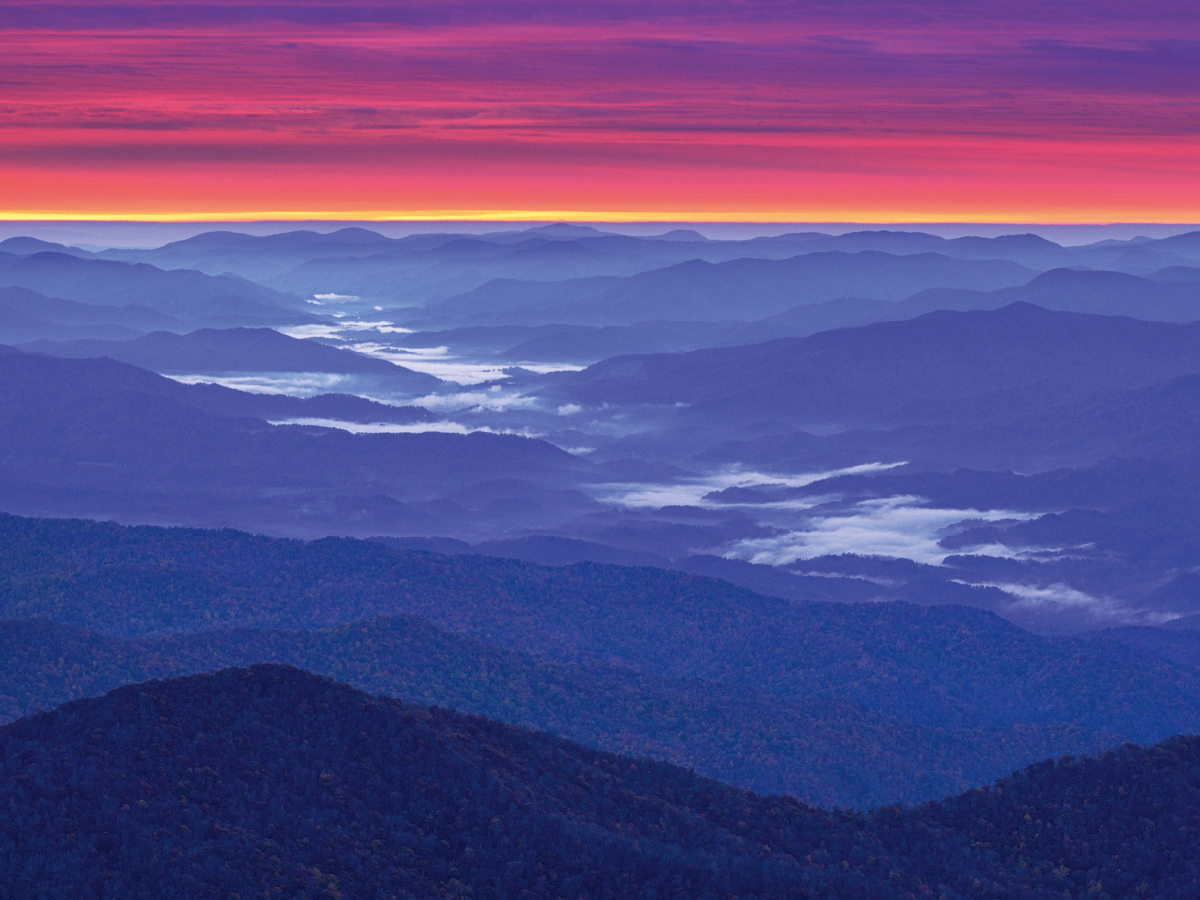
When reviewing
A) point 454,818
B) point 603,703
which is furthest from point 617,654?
point 454,818

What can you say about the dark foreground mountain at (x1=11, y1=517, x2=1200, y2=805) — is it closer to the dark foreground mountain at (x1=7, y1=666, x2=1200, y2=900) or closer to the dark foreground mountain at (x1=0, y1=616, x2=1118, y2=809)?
the dark foreground mountain at (x1=0, y1=616, x2=1118, y2=809)

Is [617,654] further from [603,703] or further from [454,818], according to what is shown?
[454,818]

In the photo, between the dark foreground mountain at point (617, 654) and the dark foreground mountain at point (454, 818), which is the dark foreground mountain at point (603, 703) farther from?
the dark foreground mountain at point (454, 818)

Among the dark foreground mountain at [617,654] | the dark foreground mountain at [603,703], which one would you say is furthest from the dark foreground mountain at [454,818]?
the dark foreground mountain at [617,654]

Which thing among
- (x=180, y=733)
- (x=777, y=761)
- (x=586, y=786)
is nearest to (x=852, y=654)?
(x=777, y=761)

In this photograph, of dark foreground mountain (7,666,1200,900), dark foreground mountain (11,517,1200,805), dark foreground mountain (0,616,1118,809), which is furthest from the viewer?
dark foreground mountain (11,517,1200,805)

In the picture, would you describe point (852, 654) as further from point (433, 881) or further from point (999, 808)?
point (433, 881)

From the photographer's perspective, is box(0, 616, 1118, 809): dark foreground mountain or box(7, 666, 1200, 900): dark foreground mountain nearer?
box(7, 666, 1200, 900): dark foreground mountain

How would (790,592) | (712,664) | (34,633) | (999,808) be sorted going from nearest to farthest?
(999,808) < (34,633) < (712,664) < (790,592)

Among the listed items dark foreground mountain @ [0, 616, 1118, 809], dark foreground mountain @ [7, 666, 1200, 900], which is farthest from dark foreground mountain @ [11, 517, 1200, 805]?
dark foreground mountain @ [7, 666, 1200, 900]
